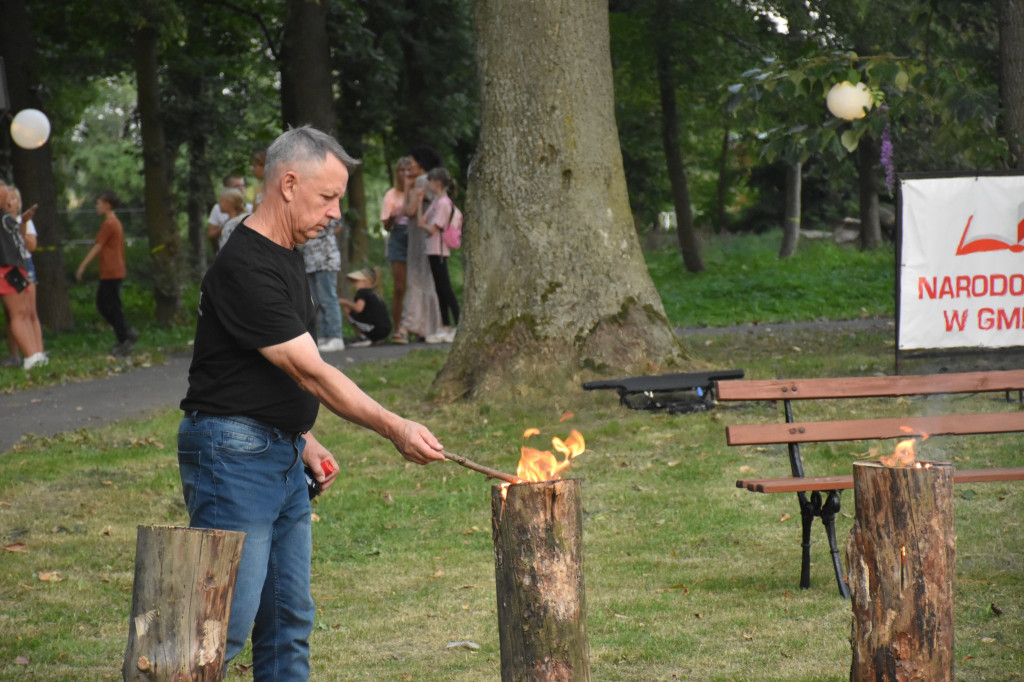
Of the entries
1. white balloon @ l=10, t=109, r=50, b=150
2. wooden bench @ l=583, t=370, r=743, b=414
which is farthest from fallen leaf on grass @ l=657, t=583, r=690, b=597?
white balloon @ l=10, t=109, r=50, b=150

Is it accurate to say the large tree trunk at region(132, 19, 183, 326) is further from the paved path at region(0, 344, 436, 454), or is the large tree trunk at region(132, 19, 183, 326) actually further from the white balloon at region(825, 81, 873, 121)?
the white balloon at region(825, 81, 873, 121)

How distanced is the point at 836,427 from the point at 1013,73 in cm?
580

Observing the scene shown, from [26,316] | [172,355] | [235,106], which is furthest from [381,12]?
[26,316]

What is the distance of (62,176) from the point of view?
3316cm

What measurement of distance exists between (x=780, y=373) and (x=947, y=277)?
1.78m

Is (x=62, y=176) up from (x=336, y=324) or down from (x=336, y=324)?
up

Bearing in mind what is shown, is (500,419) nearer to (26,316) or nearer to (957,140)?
(957,140)

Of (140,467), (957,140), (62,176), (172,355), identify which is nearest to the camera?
(140,467)

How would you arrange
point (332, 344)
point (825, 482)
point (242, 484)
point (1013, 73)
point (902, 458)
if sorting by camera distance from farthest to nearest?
point (332, 344) < point (1013, 73) < point (825, 482) < point (902, 458) < point (242, 484)

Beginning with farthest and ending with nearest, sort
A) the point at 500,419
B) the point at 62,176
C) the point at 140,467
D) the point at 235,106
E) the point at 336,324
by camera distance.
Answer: the point at 62,176, the point at 235,106, the point at 336,324, the point at 500,419, the point at 140,467

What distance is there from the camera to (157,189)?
1800cm

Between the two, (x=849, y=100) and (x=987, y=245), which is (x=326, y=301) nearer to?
(x=849, y=100)

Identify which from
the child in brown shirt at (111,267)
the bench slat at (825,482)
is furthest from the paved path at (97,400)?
the bench slat at (825,482)

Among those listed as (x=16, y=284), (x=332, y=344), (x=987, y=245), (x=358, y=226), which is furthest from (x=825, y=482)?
(x=358, y=226)
